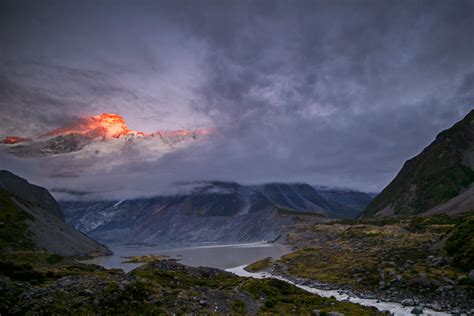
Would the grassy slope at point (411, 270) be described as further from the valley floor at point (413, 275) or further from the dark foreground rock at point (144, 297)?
the dark foreground rock at point (144, 297)

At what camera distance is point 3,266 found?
46312 millimetres

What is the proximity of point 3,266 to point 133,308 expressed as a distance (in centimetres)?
2169

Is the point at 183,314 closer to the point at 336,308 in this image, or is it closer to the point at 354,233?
the point at 336,308

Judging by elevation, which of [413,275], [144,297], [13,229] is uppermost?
[13,229]

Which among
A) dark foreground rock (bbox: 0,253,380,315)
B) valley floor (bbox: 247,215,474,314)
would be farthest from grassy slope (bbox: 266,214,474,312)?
dark foreground rock (bbox: 0,253,380,315)

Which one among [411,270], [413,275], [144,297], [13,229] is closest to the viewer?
[144,297]

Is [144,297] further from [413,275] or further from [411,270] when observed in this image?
[411,270]

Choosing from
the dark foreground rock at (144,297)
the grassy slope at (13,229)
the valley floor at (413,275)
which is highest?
the grassy slope at (13,229)

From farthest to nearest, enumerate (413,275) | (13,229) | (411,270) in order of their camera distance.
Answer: (13,229) → (411,270) → (413,275)

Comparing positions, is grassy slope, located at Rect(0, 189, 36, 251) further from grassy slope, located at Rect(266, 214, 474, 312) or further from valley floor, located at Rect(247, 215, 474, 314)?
grassy slope, located at Rect(266, 214, 474, 312)

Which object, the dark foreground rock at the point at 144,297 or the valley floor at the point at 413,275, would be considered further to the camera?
the valley floor at the point at 413,275

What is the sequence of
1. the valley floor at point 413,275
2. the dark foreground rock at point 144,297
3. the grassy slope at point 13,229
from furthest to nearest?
the grassy slope at point 13,229 → the valley floor at point 413,275 → the dark foreground rock at point 144,297

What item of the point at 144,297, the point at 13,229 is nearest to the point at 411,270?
the point at 144,297

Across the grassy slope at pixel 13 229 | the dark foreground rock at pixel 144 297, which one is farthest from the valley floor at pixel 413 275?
the grassy slope at pixel 13 229
